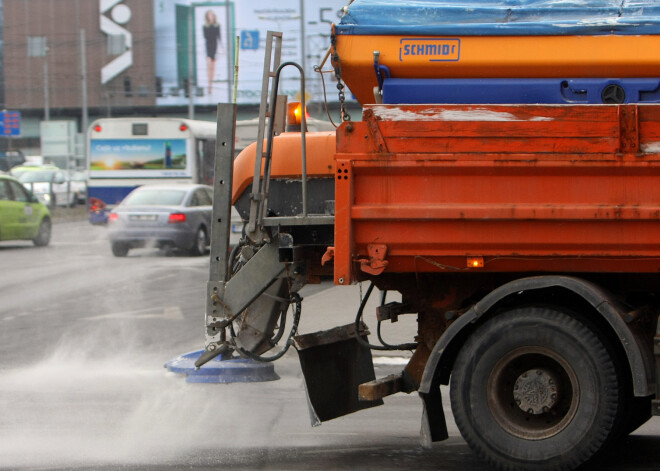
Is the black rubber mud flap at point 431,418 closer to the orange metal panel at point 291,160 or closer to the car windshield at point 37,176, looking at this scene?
the orange metal panel at point 291,160

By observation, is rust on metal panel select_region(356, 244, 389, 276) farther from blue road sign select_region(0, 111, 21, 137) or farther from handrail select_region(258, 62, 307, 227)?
blue road sign select_region(0, 111, 21, 137)

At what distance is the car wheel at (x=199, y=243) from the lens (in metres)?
23.0

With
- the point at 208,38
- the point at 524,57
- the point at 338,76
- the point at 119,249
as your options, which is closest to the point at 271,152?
the point at 338,76

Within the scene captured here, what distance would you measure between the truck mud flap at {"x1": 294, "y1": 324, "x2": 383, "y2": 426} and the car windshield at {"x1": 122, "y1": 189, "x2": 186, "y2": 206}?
1657 centimetres

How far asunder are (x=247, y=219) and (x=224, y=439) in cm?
150

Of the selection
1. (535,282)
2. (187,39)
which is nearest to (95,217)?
(535,282)

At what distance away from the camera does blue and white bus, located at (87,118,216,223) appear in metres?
27.2

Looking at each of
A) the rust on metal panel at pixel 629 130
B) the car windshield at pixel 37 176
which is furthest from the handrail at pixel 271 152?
the car windshield at pixel 37 176

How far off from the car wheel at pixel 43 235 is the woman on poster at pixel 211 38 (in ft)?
156

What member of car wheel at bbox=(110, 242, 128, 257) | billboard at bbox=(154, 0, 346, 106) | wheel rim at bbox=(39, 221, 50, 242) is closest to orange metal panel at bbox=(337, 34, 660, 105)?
car wheel at bbox=(110, 242, 128, 257)

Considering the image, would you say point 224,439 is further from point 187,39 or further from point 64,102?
point 64,102

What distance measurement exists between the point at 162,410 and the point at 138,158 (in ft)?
66.2

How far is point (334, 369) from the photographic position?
21.6ft

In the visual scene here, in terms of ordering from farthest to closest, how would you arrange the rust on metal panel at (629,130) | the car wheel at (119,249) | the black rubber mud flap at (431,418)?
the car wheel at (119,249), the black rubber mud flap at (431,418), the rust on metal panel at (629,130)
